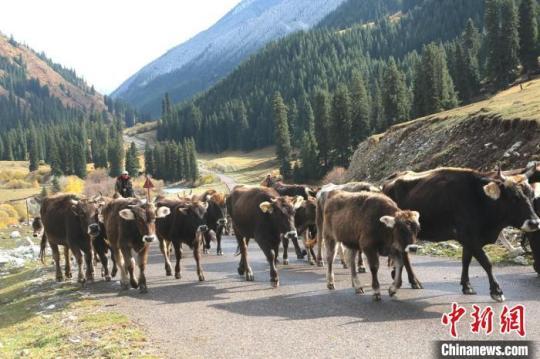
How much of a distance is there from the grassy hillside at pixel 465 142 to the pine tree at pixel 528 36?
49.3 meters

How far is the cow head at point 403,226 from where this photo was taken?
35.5ft

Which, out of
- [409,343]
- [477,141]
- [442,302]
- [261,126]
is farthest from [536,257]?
[261,126]

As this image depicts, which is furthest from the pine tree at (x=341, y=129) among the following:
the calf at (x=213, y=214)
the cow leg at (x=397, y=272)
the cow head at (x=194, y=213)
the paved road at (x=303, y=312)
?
the cow leg at (x=397, y=272)

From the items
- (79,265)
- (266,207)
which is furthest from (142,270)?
(266,207)

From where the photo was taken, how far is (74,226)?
1681 cm

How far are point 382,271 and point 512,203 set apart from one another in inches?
201

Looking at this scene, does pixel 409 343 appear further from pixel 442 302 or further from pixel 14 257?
pixel 14 257

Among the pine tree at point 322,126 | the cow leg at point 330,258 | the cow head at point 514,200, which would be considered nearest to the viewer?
the cow head at point 514,200

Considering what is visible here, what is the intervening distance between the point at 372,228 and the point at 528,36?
90.2 m

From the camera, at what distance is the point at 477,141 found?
108 feet

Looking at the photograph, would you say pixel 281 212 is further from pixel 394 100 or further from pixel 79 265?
pixel 394 100

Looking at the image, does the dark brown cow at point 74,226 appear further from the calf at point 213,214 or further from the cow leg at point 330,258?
the calf at point 213,214

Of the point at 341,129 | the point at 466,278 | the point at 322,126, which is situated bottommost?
the point at 466,278

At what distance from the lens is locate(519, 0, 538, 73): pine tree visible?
287 feet
